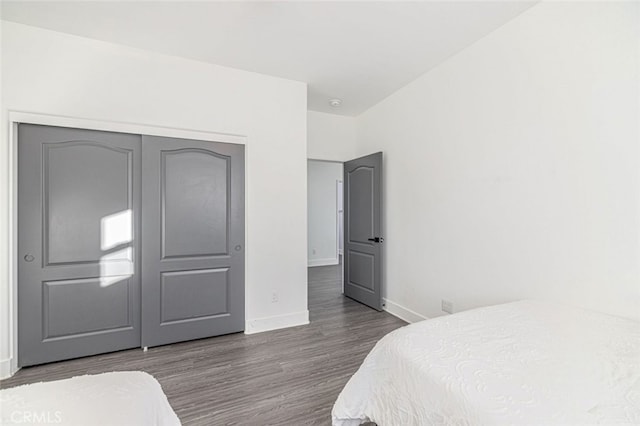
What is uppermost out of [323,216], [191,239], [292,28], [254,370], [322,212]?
[292,28]

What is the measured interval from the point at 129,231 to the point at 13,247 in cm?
79

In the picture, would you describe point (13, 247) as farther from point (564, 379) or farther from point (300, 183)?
point (564, 379)

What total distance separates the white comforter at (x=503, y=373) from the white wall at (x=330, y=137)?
3080mm

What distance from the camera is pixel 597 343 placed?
4.42 feet

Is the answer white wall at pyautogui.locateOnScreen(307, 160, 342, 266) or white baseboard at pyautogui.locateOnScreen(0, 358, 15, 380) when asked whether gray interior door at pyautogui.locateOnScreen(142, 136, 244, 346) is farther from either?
white wall at pyautogui.locateOnScreen(307, 160, 342, 266)

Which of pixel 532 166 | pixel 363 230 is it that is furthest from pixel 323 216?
pixel 532 166

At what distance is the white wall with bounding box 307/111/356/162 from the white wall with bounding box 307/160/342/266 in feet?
8.71

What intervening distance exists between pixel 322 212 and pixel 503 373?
251 inches

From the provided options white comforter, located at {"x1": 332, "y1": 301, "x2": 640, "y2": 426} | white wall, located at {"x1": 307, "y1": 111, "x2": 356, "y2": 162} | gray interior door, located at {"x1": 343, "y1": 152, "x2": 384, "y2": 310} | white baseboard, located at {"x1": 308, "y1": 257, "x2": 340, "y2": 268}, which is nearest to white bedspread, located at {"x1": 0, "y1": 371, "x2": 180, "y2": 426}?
white comforter, located at {"x1": 332, "y1": 301, "x2": 640, "y2": 426}

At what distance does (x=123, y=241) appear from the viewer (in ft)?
8.95

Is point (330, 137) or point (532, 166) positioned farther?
point (330, 137)

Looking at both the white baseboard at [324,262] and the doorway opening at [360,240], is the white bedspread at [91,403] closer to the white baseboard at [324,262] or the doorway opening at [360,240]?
the doorway opening at [360,240]

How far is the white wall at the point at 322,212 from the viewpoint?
7.23 metres

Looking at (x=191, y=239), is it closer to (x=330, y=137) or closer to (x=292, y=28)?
(x=292, y=28)
